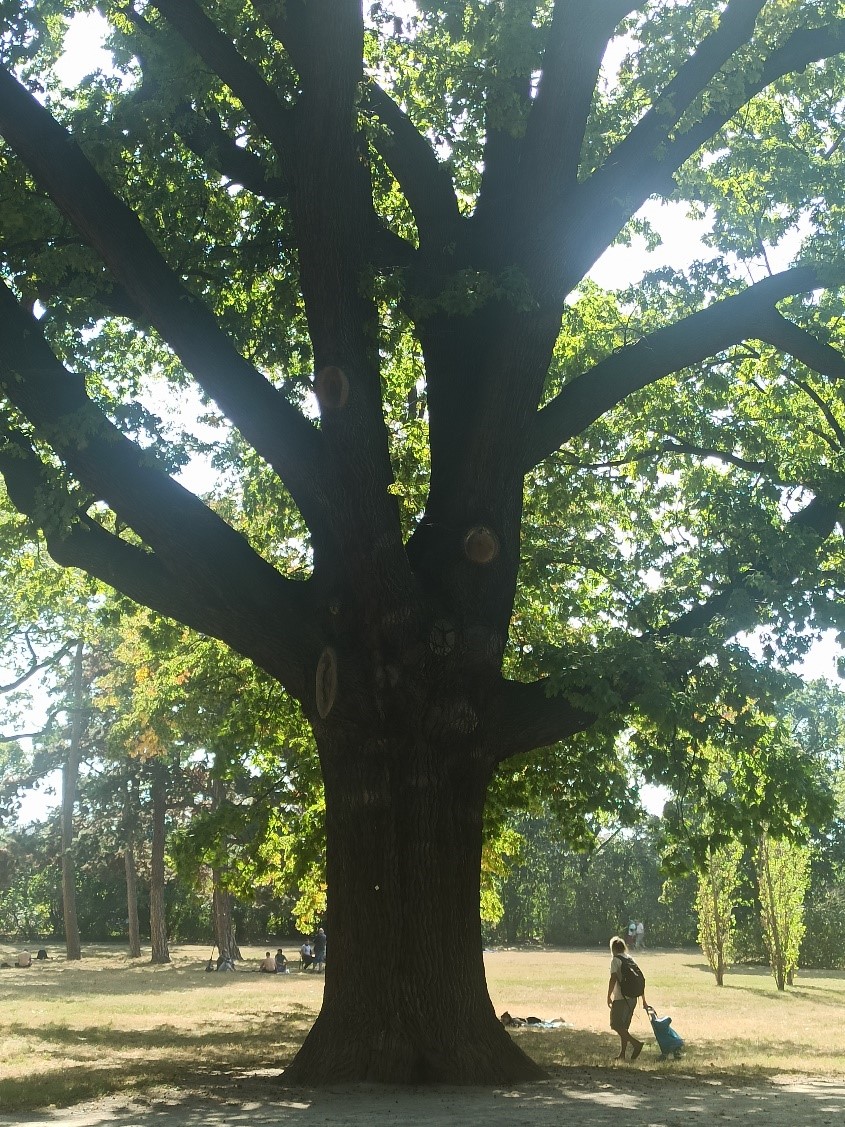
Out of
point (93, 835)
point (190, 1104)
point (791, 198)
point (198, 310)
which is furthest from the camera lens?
point (93, 835)

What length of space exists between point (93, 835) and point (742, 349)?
1463 inches

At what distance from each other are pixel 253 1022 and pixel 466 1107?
10.7 m

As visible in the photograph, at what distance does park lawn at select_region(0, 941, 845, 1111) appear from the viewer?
10.6 m

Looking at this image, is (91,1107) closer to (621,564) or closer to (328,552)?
(328,552)

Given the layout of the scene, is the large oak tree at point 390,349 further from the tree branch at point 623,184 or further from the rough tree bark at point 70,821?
the rough tree bark at point 70,821

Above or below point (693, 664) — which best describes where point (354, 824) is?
below

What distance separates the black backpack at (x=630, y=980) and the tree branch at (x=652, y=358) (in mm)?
6673

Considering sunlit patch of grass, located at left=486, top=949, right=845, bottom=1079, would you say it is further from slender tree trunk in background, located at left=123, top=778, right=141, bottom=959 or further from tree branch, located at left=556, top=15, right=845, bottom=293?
slender tree trunk in background, located at left=123, top=778, right=141, bottom=959

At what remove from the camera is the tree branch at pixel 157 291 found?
28.8 ft

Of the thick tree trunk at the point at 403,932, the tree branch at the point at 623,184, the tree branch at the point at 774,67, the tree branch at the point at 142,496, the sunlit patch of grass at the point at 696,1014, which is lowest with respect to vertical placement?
the sunlit patch of grass at the point at 696,1014

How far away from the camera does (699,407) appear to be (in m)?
14.8

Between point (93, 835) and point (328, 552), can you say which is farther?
point (93, 835)

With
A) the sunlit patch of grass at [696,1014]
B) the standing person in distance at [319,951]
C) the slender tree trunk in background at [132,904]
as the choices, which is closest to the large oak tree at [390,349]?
the sunlit patch of grass at [696,1014]

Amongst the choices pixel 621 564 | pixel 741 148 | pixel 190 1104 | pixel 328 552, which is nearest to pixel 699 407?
pixel 621 564
